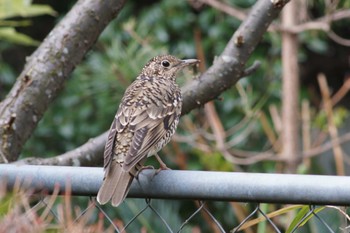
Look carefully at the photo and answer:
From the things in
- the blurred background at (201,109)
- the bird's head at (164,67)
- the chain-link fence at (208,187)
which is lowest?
the blurred background at (201,109)

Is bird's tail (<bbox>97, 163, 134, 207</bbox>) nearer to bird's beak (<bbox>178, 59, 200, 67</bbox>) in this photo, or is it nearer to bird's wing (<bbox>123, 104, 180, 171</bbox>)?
bird's wing (<bbox>123, 104, 180, 171</bbox>)

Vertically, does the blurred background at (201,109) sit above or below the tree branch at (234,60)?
below

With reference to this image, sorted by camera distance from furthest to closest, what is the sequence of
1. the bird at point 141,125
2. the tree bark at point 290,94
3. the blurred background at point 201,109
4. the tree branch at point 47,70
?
the blurred background at point 201,109 < the tree bark at point 290,94 < the tree branch at point 47,70 < the bird at point 141,125

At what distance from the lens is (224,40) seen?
7.25m

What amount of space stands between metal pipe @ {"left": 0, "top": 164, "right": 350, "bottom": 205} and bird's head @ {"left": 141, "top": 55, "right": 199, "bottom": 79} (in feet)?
5.44

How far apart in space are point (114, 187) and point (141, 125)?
74 centimetres

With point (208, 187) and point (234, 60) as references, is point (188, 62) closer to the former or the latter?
point (234, 60)

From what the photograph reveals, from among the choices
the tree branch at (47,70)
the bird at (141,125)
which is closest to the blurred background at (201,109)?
the bird at (141,125)

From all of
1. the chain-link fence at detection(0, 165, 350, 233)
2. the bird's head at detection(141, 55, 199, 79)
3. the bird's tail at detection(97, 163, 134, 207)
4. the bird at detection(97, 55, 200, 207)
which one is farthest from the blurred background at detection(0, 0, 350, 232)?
the chain-link fence at detection(0, 165, 350, 233)

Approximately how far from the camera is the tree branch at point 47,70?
4004 millimetres

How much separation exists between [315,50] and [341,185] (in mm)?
5383

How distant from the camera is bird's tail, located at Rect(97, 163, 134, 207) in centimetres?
311

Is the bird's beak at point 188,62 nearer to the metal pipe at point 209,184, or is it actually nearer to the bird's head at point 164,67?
the bird's head at point 164,67

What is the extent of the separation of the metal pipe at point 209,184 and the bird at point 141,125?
0.13 meters
